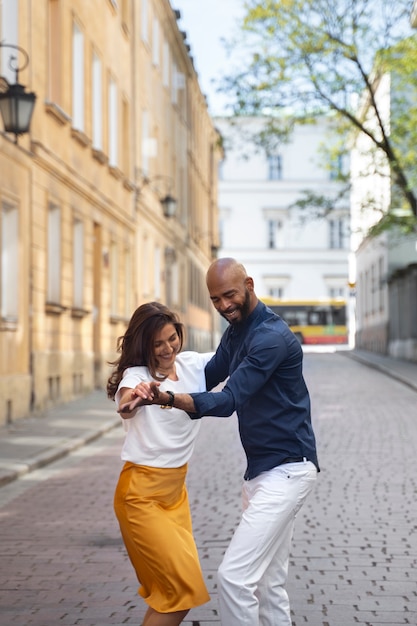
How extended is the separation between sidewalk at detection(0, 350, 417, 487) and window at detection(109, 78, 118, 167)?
723 centimetres

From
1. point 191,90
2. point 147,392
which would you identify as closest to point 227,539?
point 147,392

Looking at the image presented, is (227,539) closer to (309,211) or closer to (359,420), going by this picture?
(359,420)

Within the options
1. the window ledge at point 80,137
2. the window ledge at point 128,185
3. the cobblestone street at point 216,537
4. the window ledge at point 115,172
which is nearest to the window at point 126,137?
the window ledge at point 128,185

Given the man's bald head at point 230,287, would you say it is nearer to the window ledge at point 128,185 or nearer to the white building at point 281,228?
the window ledge at point 128,185

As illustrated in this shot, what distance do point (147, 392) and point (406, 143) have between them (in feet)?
102

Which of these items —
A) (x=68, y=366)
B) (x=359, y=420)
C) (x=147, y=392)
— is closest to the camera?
(x=147, y=392)

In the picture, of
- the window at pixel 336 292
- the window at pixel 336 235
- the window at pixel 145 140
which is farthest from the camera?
the window at pixel 336 292

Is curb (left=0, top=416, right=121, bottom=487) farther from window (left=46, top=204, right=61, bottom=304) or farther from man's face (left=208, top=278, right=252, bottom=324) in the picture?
man's face (left=208, top=278, right=252, bottom=324)

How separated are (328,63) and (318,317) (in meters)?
46.1

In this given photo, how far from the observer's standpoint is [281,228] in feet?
271

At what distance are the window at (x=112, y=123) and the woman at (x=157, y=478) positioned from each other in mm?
23190

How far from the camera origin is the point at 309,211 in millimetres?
35156

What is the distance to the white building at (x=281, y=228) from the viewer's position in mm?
81750

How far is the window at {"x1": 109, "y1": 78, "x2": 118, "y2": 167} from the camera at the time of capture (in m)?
27.6
